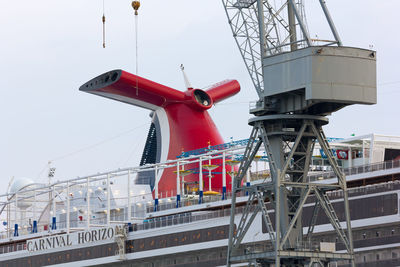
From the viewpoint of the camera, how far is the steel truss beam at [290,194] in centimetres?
8306

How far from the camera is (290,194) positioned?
8625 cm

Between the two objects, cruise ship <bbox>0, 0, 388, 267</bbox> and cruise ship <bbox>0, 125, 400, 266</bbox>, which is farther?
cruise ship <bbox>0, 125, 400, 266</bbox>

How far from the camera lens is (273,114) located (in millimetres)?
87125

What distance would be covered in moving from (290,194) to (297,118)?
619 cm

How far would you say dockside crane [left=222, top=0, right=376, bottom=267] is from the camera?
83.4m

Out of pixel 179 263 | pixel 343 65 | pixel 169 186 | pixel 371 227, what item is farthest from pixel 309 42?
pixel 169 186

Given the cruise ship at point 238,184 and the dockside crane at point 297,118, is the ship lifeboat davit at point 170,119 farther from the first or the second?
the dockside crane at point 297,118

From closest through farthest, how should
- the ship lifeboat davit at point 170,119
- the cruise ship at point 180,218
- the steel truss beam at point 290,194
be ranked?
1. the steel truss beam at point 290,194
2. the cruise ship at point 180,218
3. the ship lifeboat davit at point 170,119

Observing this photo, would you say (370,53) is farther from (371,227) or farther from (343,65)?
(371,227)

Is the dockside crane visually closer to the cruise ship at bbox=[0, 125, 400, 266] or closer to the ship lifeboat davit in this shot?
the cruise ship at bbox=[0, 125, 400, 266]

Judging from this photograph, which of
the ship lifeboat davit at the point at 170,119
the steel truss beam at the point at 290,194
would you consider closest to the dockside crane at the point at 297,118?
the steel truss beam at the point at 290,194

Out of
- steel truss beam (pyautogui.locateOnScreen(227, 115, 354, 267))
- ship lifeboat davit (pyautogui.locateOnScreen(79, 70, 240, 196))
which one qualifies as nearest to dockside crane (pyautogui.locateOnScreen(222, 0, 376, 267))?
steel truss beam (pyautogui.locateOnScreen(227, 115, 354, 267))

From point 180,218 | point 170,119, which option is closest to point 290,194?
point 180,218

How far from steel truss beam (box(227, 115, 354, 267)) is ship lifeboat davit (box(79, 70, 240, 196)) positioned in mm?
57161
